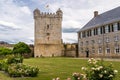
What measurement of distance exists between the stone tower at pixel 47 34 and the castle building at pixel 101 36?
886 centimetres

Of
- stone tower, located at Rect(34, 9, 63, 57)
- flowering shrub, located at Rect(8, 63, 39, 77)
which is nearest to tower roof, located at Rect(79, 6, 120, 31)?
stone tower, located at Rect(34, 9, 63, 57)

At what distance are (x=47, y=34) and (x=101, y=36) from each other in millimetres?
23696

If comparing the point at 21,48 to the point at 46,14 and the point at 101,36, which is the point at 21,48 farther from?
the point at 101,36

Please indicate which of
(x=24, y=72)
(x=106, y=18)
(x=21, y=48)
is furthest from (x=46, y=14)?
(x=24, y=72)

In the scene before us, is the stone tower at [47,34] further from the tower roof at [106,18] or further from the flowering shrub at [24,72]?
the flowering shrub at [24,72]

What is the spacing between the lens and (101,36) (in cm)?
6431

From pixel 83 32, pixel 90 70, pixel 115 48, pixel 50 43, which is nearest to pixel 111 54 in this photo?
pixel 115 48

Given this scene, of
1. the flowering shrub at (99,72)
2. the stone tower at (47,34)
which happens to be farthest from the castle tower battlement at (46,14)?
the flowering shrub at (99,72)

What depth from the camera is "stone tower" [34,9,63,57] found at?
274 ft

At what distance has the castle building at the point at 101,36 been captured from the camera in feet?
193

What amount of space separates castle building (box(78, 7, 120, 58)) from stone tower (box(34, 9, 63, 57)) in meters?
8.86

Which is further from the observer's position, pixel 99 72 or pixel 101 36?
pixel 101 36

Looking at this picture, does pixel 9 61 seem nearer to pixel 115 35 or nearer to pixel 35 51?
pixel 115 35

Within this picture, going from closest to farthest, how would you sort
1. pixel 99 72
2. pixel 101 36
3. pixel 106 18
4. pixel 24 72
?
pixel 99 72, pixel 24 72, pixel 101 36, pixel 106 18
